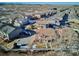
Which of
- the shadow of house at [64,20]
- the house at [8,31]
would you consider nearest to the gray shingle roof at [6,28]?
the house at [8,31]

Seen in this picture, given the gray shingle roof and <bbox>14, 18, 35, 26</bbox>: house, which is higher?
<bbox>14, 18, 35, 26</bbox>: house

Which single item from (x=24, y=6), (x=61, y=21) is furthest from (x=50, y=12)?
(x=24, y=6)

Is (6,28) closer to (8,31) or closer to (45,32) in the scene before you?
(8,31)

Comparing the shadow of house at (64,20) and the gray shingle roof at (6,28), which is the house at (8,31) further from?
the shadow of house at (64,20)

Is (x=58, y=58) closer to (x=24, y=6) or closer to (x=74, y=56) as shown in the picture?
(x=74, y=56)

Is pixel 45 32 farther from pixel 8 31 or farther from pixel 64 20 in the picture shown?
pixel 8 31

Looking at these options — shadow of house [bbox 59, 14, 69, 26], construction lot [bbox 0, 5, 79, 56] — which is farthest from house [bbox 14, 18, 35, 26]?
shadow of house [bbox 59, 14, 69, 26]

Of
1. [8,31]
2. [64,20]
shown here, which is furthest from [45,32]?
[8,31]

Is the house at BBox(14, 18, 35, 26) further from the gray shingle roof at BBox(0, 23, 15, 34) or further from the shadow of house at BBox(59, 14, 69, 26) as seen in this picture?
the shadow of house at BBox(59, 14, 69, 26)
